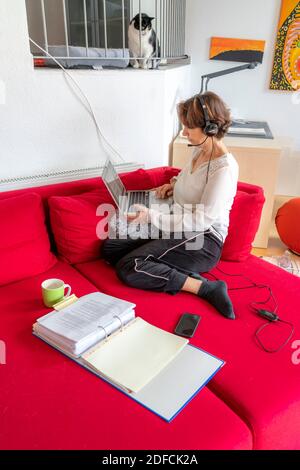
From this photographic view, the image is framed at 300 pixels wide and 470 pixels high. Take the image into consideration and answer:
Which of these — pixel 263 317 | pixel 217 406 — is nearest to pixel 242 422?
pixel 217 406

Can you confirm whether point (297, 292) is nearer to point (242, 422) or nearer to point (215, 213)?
point (215, 213)

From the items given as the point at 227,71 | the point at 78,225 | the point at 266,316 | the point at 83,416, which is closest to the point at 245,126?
the point at 227,71

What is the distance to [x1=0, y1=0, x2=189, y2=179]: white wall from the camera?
166 cm

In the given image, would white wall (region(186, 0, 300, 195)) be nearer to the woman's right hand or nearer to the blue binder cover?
the woman's right hand

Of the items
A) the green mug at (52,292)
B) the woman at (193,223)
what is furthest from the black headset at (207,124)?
the green mug at (52,292)

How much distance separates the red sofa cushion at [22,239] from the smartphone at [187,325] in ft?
2.25

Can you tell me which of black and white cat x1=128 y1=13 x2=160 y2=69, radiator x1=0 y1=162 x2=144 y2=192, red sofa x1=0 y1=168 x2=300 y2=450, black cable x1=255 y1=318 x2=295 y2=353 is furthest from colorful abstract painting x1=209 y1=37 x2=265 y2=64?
black cable x1=255 y1=318 x2=295 y2=353

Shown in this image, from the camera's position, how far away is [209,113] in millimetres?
1577

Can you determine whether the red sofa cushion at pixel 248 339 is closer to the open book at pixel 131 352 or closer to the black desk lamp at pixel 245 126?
the open book at pixel 131 352

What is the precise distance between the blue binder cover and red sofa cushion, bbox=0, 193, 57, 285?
46 centimetres

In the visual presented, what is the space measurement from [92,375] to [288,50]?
2.90 metres

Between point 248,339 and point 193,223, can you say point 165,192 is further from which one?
point 248,339
